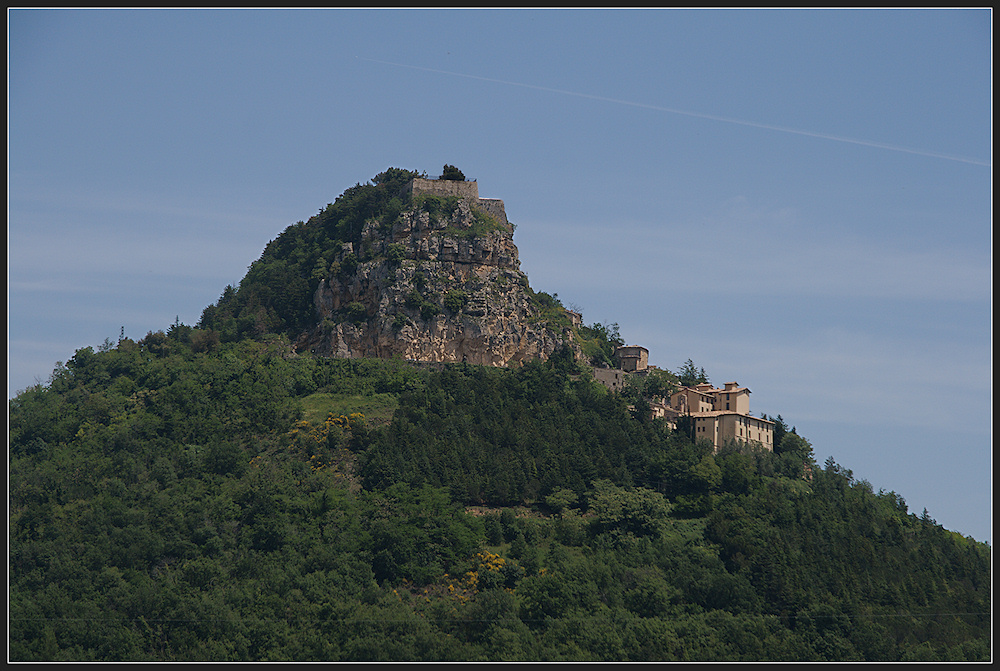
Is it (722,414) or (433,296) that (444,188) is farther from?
(722,414)

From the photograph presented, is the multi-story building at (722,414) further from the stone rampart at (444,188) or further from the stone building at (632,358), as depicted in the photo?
the stone rampart at (444,188)

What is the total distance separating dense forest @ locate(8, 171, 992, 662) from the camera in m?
60.2

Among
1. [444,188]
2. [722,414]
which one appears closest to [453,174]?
[444,188]

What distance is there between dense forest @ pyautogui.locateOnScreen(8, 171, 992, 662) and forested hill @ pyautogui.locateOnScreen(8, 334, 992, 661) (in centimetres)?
11

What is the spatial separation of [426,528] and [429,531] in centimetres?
36

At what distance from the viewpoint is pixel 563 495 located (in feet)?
233

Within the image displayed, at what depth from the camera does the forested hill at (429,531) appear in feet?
197

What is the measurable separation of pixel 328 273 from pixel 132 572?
26668 millimetres

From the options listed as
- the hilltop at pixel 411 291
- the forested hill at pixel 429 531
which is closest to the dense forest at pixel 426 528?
the forested hill at pixel 429 531

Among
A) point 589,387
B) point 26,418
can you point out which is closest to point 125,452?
point 26,418

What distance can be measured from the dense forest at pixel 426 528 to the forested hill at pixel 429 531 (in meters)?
0.11

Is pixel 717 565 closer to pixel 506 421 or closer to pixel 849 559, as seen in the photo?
pixel 849 559

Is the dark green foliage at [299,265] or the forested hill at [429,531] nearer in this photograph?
the forested hill at [429,531]

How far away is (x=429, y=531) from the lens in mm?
66375
